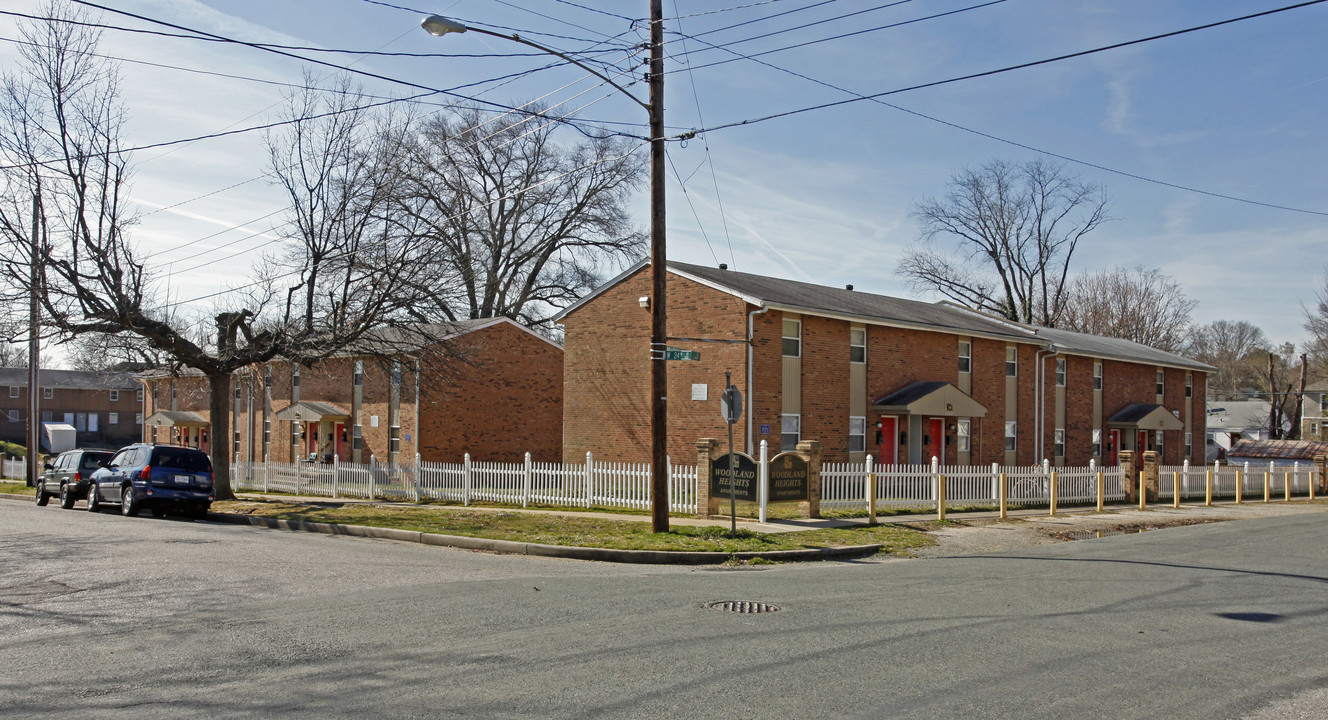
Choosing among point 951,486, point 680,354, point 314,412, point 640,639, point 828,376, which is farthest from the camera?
point 314,412

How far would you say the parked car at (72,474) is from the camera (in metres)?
23.9

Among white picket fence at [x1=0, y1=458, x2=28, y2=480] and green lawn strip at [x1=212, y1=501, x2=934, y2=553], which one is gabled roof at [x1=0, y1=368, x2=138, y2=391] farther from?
green lawn strip at [x1=212, y1=501, x2=934, y2=553]

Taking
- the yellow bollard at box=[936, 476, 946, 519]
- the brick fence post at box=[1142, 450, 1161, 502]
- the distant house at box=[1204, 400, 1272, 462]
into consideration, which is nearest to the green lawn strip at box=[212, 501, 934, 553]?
the yellow bollard at box=[936, 476, 946, 519]

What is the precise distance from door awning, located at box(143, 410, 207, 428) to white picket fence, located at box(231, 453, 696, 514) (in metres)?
16.9

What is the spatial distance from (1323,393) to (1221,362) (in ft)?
40.3

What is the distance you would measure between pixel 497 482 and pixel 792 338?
8.75 meters

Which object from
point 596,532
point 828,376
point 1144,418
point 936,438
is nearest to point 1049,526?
point 828,376

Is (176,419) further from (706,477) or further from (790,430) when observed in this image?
(706,477)

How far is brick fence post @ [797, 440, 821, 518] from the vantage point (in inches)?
738

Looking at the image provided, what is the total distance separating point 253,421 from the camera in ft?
131

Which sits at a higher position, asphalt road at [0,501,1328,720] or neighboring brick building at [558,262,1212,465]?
neighboring brick building at [558,262,1212,465]

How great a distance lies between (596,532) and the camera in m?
16.3

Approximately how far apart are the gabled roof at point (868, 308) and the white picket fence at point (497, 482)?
5.09 meters

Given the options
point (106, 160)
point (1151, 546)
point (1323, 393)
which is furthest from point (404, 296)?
point (1323, 393)
